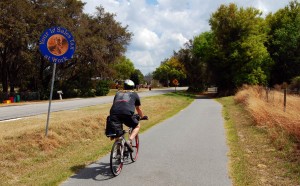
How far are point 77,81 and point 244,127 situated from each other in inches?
1502

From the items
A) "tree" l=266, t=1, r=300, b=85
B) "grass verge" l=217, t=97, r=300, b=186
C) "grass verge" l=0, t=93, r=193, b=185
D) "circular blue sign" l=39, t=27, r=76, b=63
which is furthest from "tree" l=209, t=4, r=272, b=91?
"circular blue sign" l=39, t=27, r=76, b=63

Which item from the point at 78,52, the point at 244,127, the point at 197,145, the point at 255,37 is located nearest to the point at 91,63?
the point at 78,52

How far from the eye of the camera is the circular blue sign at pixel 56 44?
10469mm

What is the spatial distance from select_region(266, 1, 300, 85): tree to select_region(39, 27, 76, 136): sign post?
48.8 meters

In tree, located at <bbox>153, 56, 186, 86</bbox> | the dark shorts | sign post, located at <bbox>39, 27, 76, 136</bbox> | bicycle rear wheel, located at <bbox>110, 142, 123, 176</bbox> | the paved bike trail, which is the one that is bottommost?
the paved bike trail

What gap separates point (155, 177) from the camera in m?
7.09

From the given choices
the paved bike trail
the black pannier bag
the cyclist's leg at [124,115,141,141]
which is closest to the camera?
the paved bike trail

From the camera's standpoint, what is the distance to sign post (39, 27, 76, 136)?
10.5 metres

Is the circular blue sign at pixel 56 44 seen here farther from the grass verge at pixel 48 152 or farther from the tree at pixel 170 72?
the tree at pixel 170 72

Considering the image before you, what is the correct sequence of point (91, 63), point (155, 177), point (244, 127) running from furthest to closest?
point (91, 63) → point (244, 127) → point (155, 177)

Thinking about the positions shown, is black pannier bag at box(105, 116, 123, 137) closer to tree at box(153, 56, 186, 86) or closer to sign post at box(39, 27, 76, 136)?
sign post at box(39, 27, 76, 136)

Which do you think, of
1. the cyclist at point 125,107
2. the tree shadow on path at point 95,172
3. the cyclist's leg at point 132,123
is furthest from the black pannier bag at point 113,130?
the tree shadow on path at point 95,172

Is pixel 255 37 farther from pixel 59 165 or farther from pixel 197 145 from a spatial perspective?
pixel 59 165

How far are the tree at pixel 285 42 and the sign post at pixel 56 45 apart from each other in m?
48.8
